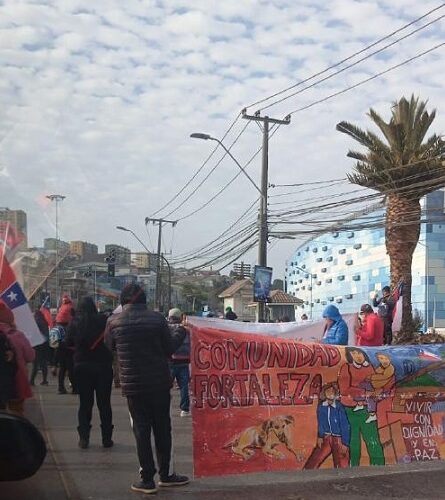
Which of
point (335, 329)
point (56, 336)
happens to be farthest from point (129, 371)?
point (56, 336)

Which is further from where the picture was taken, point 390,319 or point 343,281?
point 343,281

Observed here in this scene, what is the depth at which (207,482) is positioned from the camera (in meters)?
5.69

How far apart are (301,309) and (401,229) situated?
6300 cm

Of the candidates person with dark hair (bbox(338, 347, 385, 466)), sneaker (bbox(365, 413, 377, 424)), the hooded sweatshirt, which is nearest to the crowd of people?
person with dark hair (bbox(338, 347, 385, 466))

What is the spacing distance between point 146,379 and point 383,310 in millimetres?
9578

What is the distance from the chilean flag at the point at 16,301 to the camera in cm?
413

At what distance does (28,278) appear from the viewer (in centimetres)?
446

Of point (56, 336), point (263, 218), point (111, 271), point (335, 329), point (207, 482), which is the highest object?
point (263, 218)

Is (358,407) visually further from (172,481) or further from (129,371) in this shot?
(129,371)

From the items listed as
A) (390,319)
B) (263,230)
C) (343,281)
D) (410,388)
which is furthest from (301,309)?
(410,388)

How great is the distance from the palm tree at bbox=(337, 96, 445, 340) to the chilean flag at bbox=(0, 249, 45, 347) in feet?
56.7

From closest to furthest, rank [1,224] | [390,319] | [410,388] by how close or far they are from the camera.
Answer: [1,224]
[410,388]
[390,319]

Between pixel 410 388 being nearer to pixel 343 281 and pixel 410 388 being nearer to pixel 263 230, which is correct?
pixel 263 230

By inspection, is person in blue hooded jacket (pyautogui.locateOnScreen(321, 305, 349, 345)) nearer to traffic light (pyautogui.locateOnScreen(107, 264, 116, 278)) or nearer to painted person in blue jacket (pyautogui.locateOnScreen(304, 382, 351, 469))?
painted person in blue jacket (pyautogui.locateOnScreen(304, 382, 351, 469))
